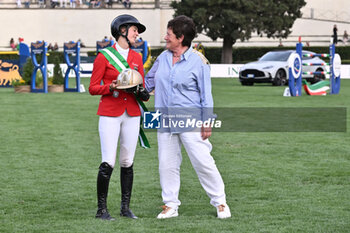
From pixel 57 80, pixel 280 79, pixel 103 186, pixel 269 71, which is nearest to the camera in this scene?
pixel 103 186

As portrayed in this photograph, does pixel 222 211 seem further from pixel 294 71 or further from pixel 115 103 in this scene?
pixel 294 71

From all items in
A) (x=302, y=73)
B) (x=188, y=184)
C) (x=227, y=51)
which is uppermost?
(x=188, y=184)

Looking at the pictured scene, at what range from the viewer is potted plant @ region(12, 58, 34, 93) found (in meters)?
27.6

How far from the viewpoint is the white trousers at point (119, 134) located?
670 cm

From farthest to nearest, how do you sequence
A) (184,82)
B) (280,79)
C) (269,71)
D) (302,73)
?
1. (280,79)
2. (269,71)
3. (302,73)
4. (184,82)

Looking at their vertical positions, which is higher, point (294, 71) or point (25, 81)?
point (294, 71)

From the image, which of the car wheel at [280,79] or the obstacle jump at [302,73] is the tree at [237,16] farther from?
the obstacle jump at [302,73]

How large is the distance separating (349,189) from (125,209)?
108 inches

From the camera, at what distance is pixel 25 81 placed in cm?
2806

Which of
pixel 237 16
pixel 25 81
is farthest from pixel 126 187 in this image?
pixel 237 16

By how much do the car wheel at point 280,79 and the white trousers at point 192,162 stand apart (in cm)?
2655

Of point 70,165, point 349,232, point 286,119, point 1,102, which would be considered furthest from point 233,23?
point 349,232

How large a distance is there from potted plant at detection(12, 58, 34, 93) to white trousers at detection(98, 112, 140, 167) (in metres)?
21.3

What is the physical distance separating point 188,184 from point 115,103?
7.74 ft
